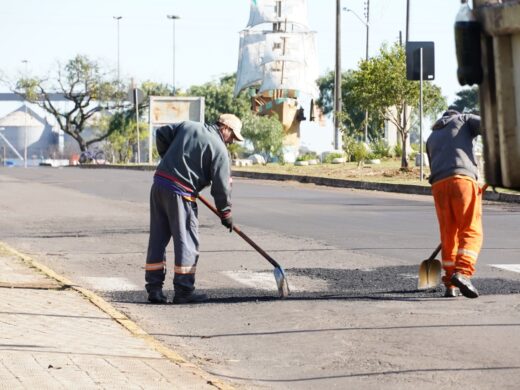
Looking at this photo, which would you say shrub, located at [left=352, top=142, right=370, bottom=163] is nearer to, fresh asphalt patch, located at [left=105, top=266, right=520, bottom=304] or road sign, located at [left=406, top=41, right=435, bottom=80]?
road sign, located at [left=406, top=41, right=435, bottom=80]

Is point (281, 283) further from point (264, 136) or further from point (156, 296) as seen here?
point (264, 136)

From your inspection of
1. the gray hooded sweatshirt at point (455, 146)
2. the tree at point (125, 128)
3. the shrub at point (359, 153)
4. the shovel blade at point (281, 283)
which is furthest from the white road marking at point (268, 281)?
the tree at point (125, 128)

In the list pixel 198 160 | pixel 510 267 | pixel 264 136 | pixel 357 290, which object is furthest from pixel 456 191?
pixel 264 136

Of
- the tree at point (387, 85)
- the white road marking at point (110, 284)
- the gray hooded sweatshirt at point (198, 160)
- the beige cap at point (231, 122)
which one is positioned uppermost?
the tree at point (387, 85)

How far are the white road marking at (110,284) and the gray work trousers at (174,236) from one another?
1.01 metres

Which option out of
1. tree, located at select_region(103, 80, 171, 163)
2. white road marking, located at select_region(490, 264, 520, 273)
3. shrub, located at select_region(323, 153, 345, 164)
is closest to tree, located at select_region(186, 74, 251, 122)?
tree, located at select_region(103, 80, 171, 163)

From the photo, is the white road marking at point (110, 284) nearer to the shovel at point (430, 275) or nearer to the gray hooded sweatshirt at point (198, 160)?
the gray hooded sweatshirt at point (198, 160)

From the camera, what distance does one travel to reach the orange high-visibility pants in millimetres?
10875

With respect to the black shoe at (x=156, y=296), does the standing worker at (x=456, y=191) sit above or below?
above

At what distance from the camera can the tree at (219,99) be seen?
113 m

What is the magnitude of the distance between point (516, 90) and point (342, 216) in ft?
60.7

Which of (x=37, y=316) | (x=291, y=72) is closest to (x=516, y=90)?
(x=37, y=316)

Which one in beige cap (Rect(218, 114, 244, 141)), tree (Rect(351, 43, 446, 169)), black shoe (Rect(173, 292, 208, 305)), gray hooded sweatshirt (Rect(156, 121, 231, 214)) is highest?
tree (Rect(351, 43, 446, 169))

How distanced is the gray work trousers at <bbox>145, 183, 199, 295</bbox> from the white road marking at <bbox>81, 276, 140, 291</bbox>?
1009 mm
